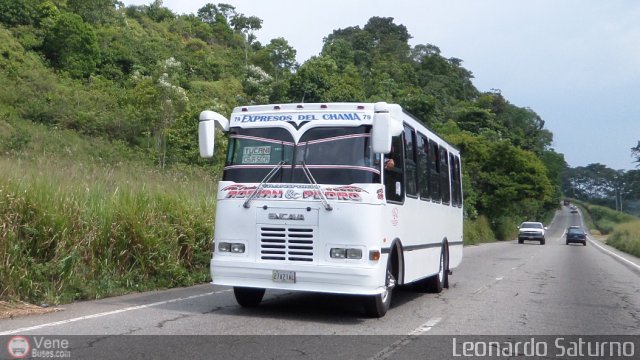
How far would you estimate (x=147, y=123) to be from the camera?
37.6 m

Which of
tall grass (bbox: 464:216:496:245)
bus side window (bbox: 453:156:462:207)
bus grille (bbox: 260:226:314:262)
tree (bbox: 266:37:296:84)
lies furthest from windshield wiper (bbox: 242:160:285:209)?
tree (bbox: 266:37:296:84)

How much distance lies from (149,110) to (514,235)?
40.5m

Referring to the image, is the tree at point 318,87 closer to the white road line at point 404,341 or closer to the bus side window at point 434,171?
the bus side window at point 434,171

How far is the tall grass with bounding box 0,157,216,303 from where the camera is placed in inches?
413

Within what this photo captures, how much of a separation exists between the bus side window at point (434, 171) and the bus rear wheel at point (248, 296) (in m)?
4.04

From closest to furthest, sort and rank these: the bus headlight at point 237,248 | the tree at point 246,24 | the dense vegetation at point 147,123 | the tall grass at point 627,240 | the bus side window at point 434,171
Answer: the bus headlight at point 237,248
the dense vegetation at point 147,123
the bus side window at point 434,171
the tall grass at point 627,240
the tree at point 246,24

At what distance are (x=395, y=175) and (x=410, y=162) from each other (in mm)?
1059

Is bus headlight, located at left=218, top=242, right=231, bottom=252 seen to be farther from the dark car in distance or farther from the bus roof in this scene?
the dark car in distance

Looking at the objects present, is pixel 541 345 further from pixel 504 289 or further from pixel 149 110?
pixel 149 110

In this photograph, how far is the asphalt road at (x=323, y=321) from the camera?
305 inches

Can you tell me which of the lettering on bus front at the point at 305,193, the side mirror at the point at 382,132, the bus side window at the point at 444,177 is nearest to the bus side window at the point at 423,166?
the bus side window at the point at 444,177

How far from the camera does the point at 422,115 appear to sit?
59.1m

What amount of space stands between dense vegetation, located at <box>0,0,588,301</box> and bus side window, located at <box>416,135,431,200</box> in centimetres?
497

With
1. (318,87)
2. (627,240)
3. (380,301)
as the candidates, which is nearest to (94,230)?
(380,301)
